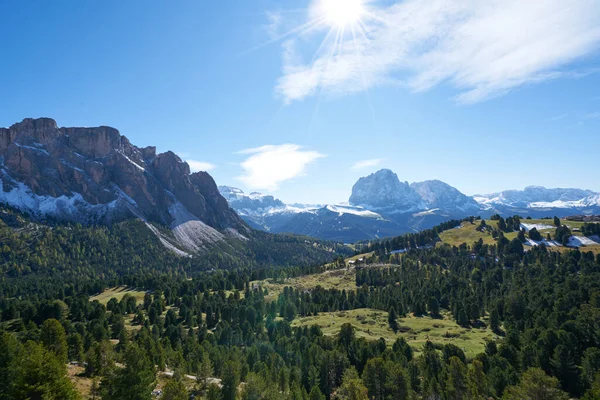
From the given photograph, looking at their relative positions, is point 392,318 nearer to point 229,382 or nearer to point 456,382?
point 456,382

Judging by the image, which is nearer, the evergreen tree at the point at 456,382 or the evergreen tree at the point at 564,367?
the evergreen tree at the point at 456,382

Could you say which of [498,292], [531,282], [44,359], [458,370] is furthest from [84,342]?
[531,282]

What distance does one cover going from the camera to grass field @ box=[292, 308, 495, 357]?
116250mm

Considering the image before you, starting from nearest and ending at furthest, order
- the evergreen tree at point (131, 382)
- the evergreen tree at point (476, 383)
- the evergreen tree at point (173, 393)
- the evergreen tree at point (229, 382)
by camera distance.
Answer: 1. the evergreen tree at point (131, 382)
2. the evergreen tree at point (173, 393)
3. the evergreen tree at point (476, 383)
4. the evergreen tree at point (229, 382)

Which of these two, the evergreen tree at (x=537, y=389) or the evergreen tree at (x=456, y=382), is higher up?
the evergreen tree at (x=537, y=389)

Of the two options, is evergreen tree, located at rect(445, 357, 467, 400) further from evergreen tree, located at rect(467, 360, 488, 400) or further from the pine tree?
the pine tree

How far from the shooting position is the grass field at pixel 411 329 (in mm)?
116250

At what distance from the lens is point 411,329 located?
13325 centimetres

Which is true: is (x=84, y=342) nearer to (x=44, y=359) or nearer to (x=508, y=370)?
(x=44, y=359)

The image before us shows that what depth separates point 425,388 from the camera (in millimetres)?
74625

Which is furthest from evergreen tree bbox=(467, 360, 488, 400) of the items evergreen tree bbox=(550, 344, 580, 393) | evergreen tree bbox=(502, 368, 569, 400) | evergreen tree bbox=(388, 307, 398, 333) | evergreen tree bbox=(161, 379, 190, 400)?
evergreen tree bbox=(388, 307, 398, 333)

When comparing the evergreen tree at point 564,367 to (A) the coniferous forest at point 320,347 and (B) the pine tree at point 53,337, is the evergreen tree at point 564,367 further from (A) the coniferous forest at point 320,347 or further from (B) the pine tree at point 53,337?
(B) the pine tree at point 53,337

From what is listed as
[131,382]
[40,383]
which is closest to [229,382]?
[131,382]

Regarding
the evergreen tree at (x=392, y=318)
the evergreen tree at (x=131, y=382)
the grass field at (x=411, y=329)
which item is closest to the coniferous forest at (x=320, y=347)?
the evergreen tree at (x=131, y=382)
